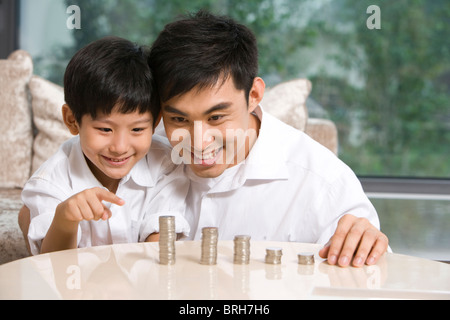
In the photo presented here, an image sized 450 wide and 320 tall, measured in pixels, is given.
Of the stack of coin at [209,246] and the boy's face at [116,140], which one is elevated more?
the boy's face at [116,140]

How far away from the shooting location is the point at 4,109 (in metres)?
2.57

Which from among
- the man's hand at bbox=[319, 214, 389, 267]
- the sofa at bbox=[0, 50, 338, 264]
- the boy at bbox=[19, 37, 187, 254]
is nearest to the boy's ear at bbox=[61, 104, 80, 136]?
the boy at bbox=[19, 37, 187, 254]

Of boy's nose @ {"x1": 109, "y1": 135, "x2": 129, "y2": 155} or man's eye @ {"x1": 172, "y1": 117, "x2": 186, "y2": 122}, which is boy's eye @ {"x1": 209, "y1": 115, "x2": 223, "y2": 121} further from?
boy's nose @ {"x1": 109, "y1": 135, "x2": 129, "y2": 155}

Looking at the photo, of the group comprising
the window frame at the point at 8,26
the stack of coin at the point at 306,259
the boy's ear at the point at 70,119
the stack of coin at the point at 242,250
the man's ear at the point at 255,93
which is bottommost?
the stack of coin at the point at 306,259

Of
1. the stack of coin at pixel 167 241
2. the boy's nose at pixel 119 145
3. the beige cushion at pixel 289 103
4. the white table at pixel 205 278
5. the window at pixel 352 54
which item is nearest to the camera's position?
the white table at pixel 205 278

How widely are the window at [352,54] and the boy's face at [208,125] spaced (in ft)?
7.04

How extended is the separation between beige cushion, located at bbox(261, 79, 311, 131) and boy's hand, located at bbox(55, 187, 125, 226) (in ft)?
4.37

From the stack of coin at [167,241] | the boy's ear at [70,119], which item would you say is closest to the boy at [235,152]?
the boy's ear at [70,119]

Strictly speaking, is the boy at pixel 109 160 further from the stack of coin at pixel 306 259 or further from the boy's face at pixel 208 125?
the stack of coin at pixel 306 259

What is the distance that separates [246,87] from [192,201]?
0.33 metres

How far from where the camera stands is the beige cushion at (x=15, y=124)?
254cm

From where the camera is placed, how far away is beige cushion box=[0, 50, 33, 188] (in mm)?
2539

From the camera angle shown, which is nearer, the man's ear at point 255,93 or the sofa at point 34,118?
the man's ear at point 255,93

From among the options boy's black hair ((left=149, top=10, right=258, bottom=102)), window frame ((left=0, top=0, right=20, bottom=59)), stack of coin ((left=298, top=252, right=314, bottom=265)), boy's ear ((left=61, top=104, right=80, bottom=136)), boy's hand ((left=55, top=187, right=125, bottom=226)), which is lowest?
stack of coin ((left=298, top=252, right=314, bottom=265))
